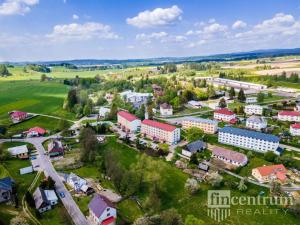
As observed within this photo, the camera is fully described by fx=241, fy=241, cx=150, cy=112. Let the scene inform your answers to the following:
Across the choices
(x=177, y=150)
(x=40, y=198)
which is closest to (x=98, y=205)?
(x=40, y=198)

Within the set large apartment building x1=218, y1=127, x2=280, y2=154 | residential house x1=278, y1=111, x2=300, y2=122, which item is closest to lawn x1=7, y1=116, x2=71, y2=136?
large apartment building x1=218, y1=127, x2=280, y2=154

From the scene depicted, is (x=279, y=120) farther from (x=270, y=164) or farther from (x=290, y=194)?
(x=290, y=194)

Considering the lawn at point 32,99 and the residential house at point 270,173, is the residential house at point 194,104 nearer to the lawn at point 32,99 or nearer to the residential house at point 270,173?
the lawn at point 32,99

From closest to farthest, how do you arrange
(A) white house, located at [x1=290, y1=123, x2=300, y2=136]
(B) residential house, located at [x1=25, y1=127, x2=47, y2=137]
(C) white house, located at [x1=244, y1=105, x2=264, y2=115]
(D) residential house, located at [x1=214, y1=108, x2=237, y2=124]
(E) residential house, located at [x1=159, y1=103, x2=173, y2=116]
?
(A) white house, located at [x1=290, y1=123, x2=300, y2=136] → (B) residential house, located at [x1=25, y1=127, x2=47, y2=137] → (D) residential house, located at [x1=214, y1=108, x2=237, y2=124] → (C) white house, located at [x1=244, y1=105, x2=264, y2=115] → (E) residential house, located at [x1=159, y1=103, x2=173, y2=116]

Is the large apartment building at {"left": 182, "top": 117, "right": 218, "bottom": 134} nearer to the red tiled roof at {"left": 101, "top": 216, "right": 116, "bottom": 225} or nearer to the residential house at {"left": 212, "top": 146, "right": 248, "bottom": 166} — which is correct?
the residential house at {"left": 212, "top": 146, "right": 248, "bottom": 166}

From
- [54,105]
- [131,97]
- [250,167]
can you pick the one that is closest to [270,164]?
[250,167]

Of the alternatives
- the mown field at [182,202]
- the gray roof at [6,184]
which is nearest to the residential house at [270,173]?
the mown field at [182,202]
